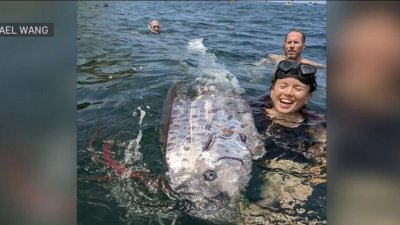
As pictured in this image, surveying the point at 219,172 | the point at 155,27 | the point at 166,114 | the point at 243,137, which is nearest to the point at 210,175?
the point at 219,172

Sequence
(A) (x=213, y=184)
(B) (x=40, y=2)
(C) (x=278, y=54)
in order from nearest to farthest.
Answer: (B) (x=40, y=2) → (A) (x=213, y=184) → (C) (x=278, y=54)

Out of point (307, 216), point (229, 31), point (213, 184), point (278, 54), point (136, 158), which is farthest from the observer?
point (229, 31)

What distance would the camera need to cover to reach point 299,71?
198 inches

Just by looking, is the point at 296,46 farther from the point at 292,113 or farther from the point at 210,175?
the point at 210,175

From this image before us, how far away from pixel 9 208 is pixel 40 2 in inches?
51.4

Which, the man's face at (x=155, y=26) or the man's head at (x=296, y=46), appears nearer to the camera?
the man's head at (x=296, y=46)

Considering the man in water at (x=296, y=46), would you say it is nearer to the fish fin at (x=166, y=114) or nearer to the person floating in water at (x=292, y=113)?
the person floating in water at (x=292, y=113)

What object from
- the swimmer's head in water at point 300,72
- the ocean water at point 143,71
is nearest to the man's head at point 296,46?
the ocean water at point 143,71

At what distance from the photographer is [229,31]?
9258 millimetres

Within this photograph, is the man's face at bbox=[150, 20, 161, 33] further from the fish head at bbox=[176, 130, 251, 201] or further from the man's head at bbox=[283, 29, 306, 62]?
the fish head at bbox=[176, 130, 251, 201]

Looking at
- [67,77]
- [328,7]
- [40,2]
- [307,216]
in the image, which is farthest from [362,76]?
[40,2]

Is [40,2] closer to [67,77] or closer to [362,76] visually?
[67,77]

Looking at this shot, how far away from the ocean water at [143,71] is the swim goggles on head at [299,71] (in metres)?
0.19

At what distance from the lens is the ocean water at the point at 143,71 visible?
3697 mm
